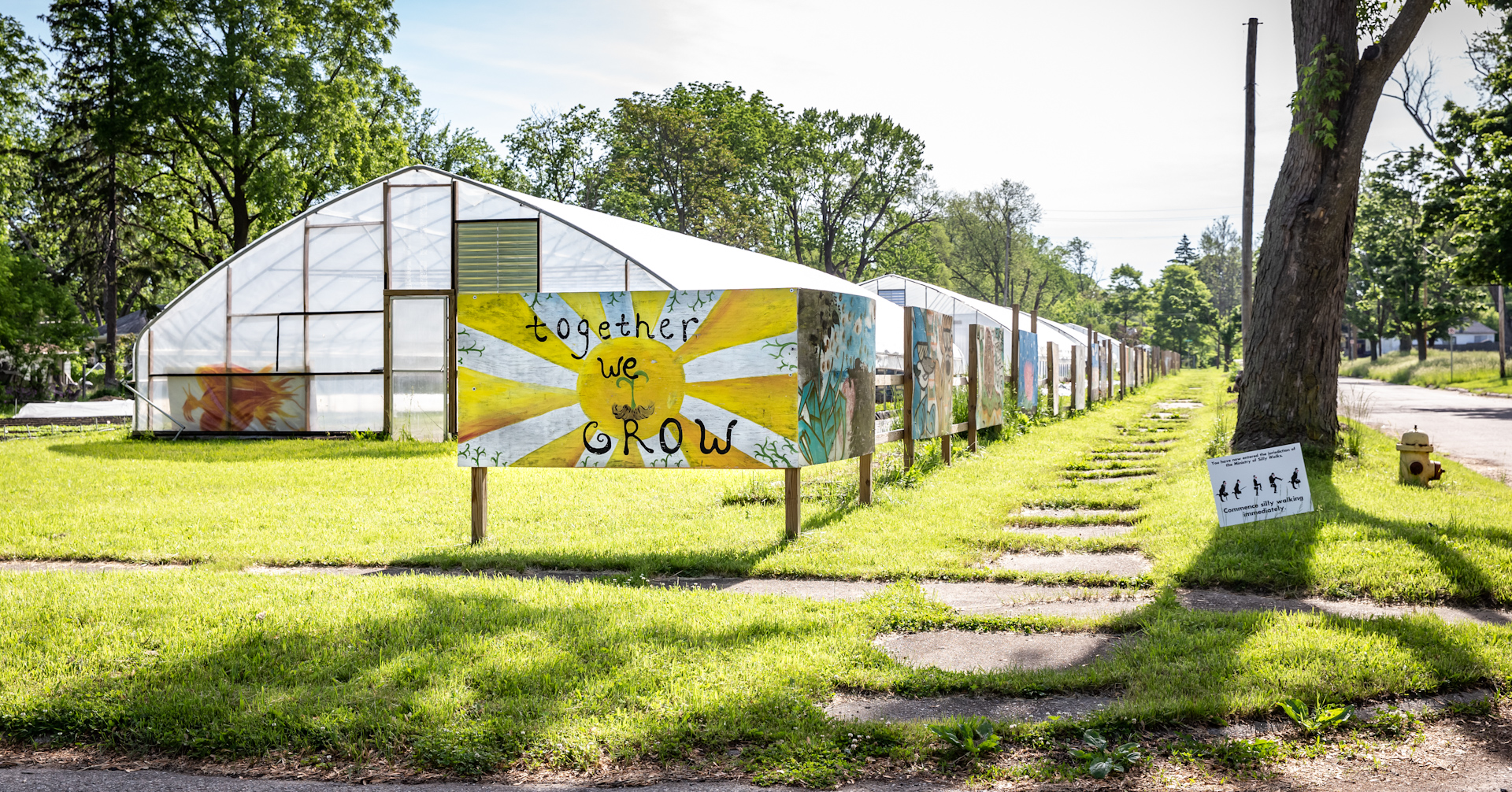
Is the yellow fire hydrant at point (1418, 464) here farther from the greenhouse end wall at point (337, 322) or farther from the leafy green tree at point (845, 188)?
the leafy green tree at point (845, 188)

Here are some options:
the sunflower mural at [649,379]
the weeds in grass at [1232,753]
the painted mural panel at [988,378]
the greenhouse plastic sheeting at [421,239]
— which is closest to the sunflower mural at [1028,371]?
the painted mural panel at [988,378]

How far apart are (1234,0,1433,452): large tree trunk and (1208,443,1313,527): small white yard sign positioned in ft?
12.8

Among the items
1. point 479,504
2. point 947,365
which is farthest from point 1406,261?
point 479,504

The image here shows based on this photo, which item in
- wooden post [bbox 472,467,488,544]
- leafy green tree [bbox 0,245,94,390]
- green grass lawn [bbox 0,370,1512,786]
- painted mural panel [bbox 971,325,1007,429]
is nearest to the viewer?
green grass lawn [bbox 0,370,1512,786]

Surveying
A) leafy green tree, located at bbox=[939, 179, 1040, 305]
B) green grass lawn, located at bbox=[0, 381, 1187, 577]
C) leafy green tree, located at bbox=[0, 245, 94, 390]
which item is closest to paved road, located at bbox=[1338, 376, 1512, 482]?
green grass lawn, located at bbox=[0, 381, 1187, 577]

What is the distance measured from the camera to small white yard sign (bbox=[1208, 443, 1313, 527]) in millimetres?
6477

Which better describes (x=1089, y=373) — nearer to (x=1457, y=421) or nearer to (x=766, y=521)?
(x=1457, y=421)

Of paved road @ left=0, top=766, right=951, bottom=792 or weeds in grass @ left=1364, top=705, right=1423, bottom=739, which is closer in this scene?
paved road @ left=0, top=766, right=951, bottom=792

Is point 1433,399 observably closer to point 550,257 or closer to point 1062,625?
point 550,257

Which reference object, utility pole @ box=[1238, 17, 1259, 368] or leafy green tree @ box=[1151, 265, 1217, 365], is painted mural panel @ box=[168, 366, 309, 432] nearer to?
utility pole @ box=[1238, 17, 1259, 368]

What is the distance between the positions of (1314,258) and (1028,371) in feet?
34.1

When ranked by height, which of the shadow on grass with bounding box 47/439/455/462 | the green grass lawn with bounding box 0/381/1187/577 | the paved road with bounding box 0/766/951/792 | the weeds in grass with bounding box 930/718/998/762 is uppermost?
the shadow on grass with bounding box 47/439/455/462

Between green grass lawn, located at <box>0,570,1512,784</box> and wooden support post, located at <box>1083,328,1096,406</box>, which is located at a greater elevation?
wooden support post, located at <box>1083,328,1096,406</box>

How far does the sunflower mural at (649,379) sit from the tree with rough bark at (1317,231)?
17.4ft
